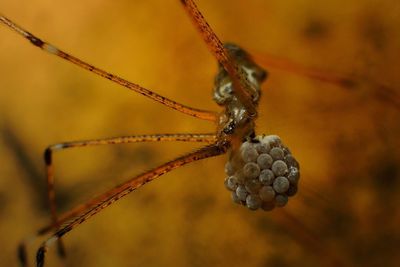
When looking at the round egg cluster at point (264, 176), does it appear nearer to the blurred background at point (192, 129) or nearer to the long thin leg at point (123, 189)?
the long thin leg at point (123, 189)

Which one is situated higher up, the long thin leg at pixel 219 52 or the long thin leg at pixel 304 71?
the long thin leg at pixel 304 71

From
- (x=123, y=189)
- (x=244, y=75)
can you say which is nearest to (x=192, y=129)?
(x=244, y=75)

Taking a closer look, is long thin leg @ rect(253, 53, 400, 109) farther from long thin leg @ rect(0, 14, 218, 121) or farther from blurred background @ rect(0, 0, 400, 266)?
long thin leg @ rect(0, 14, 218, 121)

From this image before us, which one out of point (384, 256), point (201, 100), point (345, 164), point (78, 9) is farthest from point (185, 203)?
point (78, 9)

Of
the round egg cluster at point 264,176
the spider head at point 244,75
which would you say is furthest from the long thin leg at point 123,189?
the spider head at point 244,75

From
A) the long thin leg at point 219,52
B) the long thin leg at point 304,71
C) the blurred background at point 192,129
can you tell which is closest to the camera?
the long thin leg at point 219,52

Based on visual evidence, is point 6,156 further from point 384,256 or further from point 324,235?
point 384,256
